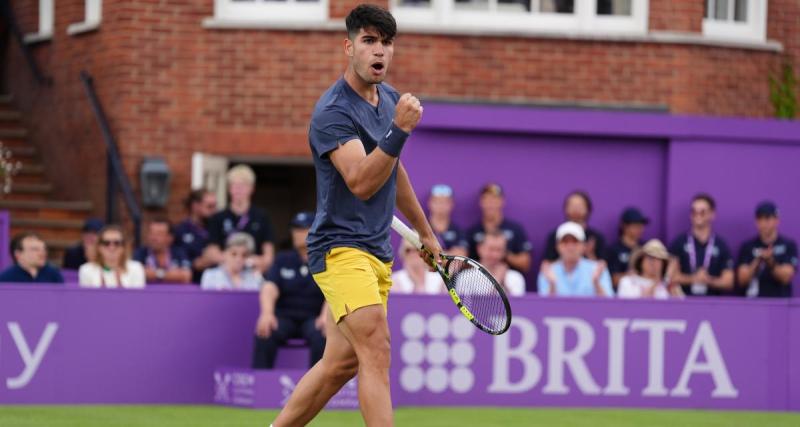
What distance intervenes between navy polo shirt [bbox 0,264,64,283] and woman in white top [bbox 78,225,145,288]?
213mm

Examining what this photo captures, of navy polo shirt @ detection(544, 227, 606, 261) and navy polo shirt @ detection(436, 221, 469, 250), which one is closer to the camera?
navy polo shirt @ detection(436, 221, 469, 250)

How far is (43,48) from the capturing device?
64.7 ft

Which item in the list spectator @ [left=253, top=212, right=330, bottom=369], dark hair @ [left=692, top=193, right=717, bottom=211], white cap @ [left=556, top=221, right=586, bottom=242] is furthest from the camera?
dark hair @ [left=692, top=193, right=717, bottom=211]

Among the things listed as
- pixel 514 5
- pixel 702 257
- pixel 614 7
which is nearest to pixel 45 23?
pixel 514 5

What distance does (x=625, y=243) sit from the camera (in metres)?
14.4

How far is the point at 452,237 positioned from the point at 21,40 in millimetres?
8190

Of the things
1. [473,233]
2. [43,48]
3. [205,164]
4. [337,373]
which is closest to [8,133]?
[43,48]

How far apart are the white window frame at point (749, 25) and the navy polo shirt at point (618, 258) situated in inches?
200

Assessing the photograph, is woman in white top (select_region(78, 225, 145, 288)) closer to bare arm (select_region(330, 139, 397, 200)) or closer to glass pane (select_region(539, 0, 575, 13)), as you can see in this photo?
bare arm (select_region(330, 139, 397, 200))

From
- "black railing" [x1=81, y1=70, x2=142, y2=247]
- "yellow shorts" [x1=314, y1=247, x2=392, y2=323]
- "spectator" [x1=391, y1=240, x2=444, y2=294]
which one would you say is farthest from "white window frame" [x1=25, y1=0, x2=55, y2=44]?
"yellow shorts" [x1=314, y1=247, x2=392, y2=323]

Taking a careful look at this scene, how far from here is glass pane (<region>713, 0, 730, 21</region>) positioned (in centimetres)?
1866

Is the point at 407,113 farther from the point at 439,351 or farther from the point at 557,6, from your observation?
the point at 557,6

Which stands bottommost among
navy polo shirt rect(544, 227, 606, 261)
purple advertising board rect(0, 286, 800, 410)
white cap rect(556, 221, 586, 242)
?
purple advertising board rect(0, 286, 800, 410)

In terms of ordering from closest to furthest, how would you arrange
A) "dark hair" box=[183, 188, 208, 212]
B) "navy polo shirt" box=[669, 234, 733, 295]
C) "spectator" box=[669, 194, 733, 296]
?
"spectator" box=[669, 194, 733, 296], "navy polo shirt" box=[669, 234, 733, 295], "dark hair" box=[183, 188, 208, 212]
